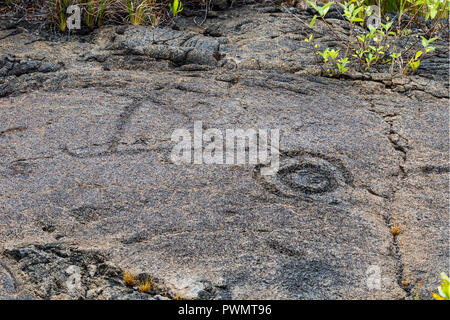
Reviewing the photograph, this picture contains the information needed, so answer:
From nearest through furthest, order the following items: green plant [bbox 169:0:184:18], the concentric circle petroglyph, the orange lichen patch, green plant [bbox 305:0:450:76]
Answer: the orange lichen patch, the concentric circle petroglyph, green plant [bbox 305:0:450:76], green plant [bbox 169:0:184:18]

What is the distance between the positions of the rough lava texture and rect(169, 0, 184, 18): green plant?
305 mm

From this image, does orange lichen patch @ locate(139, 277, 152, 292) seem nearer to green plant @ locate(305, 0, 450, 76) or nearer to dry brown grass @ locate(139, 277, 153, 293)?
dry brown grass @ locate(139, 277, 153, 293)

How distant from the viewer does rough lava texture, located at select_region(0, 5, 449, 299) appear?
2111 mm

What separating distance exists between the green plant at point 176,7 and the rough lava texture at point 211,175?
0.30 meters

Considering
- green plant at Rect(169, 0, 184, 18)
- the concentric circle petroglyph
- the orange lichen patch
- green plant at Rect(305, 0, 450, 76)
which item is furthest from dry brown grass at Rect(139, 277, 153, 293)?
green plant at Rect(169, 0, 184, 18)

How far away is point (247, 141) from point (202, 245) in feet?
2.94

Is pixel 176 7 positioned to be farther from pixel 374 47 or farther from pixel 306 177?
pixel 306 177

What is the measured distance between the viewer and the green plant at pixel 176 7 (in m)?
4.29

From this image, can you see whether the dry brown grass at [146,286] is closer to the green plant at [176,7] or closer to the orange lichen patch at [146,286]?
the orange lichen patch at [146,286]

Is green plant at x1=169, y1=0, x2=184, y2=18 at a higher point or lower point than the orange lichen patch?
higher

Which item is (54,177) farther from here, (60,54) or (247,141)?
(60,54)

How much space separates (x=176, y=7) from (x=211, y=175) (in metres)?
2.09

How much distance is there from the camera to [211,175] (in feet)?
8.83

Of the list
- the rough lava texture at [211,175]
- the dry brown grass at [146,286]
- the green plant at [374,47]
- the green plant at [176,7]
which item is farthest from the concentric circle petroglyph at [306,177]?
the green plant at [176,7]
